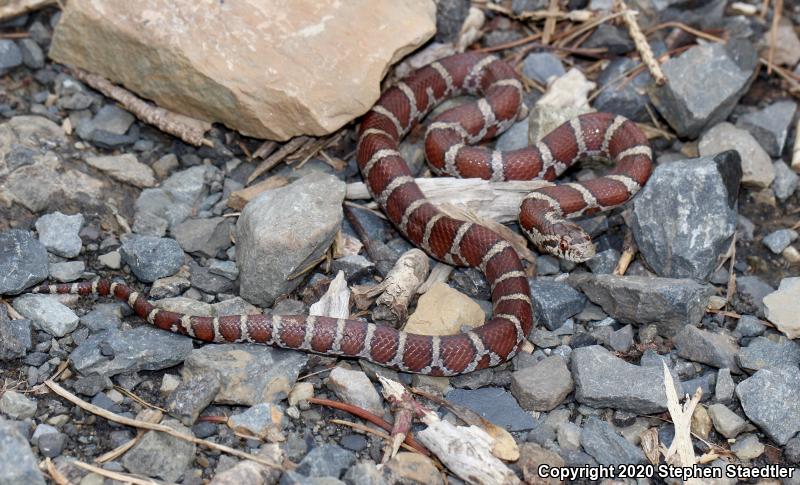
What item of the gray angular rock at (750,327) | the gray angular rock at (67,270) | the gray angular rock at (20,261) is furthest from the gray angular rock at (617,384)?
the gray angular rock at (20,261)

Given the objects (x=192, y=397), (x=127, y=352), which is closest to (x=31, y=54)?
(x=127, y=352)

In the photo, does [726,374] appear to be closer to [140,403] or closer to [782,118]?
[782,118]

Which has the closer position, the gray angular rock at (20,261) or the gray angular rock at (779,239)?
the gray angular rock at (20,261)

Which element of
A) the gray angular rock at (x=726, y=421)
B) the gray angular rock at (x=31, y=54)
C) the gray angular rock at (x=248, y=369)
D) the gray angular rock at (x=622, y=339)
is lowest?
the gray angular rock at (x=726, y=421)

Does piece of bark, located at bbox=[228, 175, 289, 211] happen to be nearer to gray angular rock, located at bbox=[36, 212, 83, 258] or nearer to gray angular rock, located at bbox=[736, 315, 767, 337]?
gray angular rock, located at bbox=[36, 212, 83, 258]

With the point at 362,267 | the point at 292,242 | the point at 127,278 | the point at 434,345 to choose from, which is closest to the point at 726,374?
the point at 434,345

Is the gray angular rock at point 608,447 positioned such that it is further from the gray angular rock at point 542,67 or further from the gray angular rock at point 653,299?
the gray angular rock at point 542,67
